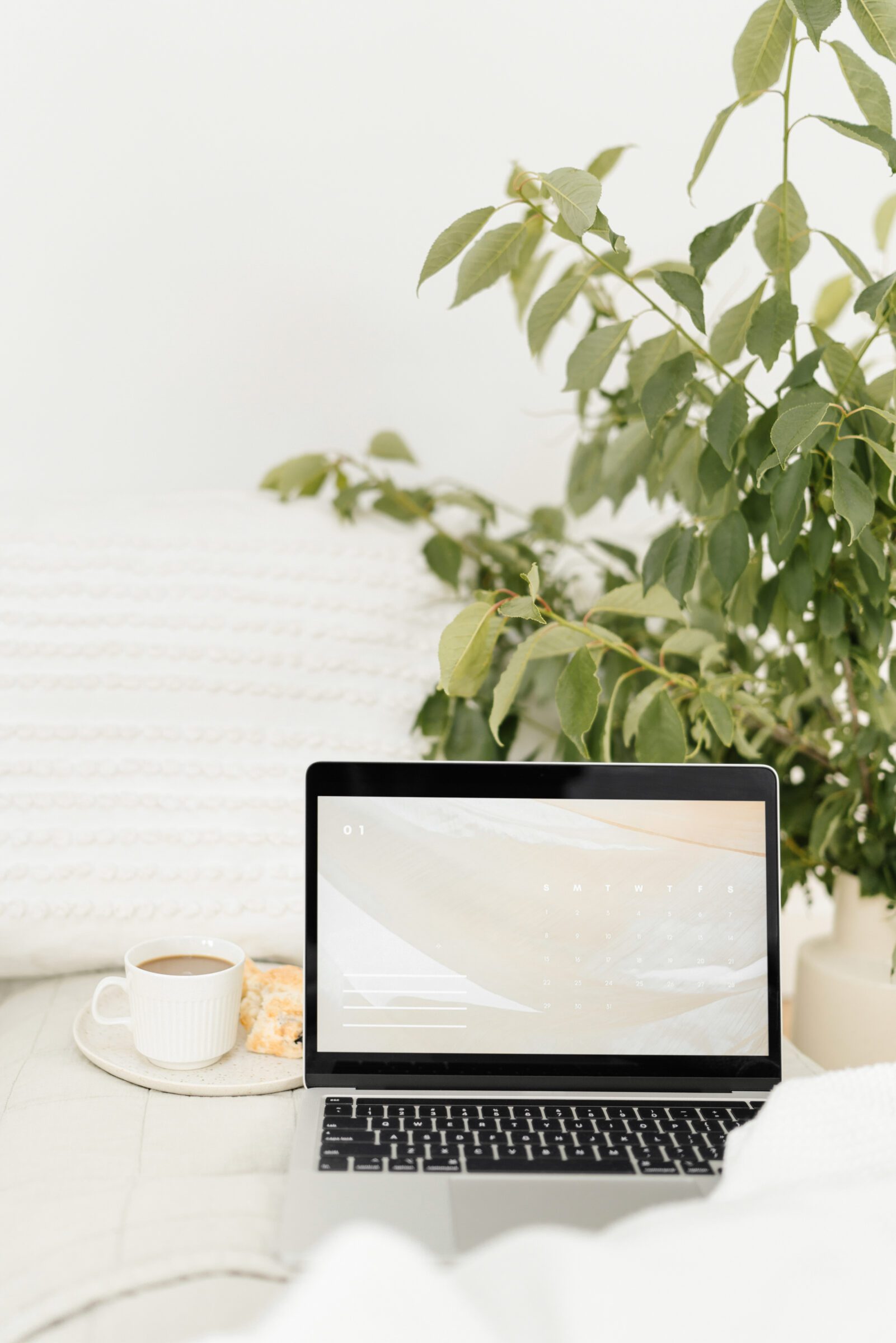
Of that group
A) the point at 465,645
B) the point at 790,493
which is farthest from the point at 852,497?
the point at 465,645

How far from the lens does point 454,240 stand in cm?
63

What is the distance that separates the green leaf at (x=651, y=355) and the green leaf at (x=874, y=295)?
0.16 meters

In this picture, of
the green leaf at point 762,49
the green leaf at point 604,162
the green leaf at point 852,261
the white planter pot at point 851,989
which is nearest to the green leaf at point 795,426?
the green leaf at point 852,261

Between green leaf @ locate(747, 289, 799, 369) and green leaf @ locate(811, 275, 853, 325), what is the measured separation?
288 millimetres

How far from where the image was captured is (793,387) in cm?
68

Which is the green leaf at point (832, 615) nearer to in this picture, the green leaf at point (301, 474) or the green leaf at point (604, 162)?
the green leaf at point (604, 162)

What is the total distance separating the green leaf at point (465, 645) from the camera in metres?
0.64

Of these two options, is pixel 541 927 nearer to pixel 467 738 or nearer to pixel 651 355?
pixel 467 738

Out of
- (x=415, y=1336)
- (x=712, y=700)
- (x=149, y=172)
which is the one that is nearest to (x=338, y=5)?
(x=149, y=172)

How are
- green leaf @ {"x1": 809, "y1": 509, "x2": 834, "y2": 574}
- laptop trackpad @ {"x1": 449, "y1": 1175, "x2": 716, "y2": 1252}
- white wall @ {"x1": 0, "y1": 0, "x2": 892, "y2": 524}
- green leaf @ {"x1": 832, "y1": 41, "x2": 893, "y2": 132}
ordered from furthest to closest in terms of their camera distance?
white wall @ {"x1": 0, "y1": 0, "x2": 892, "y2": 524}
green leaf @ {"x1": 809, "y1": 509, "x2": 834, "y2": 574}
green leaf @ {"x1": 832, "y1": 41, "x2": 893, "y2": 132}
laptop trackpad @ {"x1": 449, "y1": 1175, "x2": 716, "y2": 1252}

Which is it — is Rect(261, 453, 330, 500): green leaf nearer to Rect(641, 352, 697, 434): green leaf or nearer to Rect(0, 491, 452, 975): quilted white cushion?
Rect(0, 491, 452, 975): quilted white cushion

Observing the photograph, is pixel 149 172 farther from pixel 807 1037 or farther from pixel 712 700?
pixel 807 1037

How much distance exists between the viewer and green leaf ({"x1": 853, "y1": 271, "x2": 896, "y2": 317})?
58 centimetres

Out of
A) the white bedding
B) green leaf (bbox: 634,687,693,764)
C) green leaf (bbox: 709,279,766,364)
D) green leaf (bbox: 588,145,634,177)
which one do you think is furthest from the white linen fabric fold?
green leaf (bbox: 588,145,634,177)
